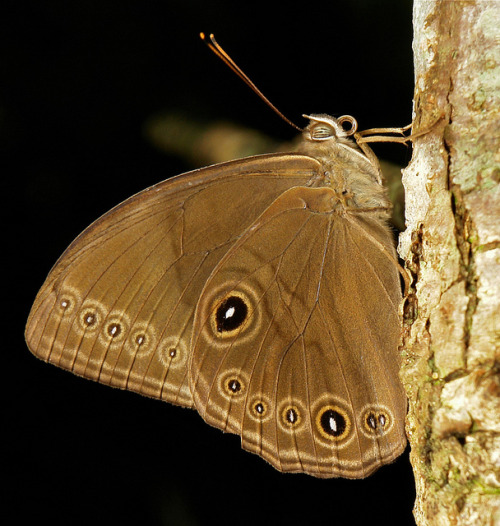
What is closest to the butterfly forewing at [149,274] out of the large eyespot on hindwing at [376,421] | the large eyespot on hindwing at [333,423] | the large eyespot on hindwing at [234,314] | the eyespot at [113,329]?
the eyespot at [113,329]

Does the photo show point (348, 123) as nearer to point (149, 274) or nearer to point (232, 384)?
point (149, 274)

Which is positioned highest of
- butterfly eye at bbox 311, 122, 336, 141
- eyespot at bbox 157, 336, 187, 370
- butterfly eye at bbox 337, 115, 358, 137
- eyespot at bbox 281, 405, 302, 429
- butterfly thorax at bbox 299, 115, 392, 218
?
butterfly eye at bbox 337, 115, 358, 137

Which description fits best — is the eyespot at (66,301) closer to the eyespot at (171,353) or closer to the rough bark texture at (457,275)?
the eyespot at (171,353)

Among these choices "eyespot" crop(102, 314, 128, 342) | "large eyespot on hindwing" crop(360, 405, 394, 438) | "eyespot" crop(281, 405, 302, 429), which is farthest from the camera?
"eyespot" crop(102, 314, 128, 342)

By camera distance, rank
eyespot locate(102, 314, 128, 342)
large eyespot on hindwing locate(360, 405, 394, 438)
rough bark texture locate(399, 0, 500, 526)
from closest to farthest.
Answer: rough bark texture locate(399, 0, 500, 526), large eyespot on hindwing locate(360, 405, 394, 438), eyespot locate(102, 314, 128, 342)

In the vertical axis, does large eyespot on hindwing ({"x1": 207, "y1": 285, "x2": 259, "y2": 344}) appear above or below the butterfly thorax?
below

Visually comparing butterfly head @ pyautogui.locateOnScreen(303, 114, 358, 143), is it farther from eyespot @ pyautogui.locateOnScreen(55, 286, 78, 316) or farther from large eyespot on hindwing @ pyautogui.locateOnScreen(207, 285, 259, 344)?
eyespot @ pyautogui.locateOnScreen(55, 286, 78, 316)


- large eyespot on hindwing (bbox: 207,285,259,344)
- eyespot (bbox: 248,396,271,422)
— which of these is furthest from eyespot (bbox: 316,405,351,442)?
large eyespot on hindwing (bbox: 207,285,259,344)
